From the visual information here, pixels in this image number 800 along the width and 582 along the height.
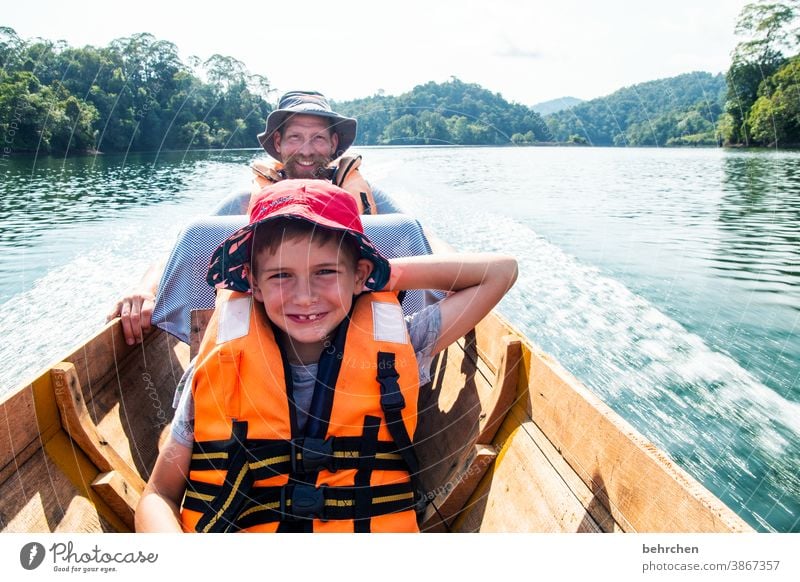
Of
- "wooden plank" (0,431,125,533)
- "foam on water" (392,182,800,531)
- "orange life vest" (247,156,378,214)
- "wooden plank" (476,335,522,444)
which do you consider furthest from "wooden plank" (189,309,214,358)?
"foam on water" (392,182,800,531)

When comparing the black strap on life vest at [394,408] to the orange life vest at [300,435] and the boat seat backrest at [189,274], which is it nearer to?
the orange life vest at [300,435]

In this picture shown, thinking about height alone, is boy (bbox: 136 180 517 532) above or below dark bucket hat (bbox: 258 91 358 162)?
below

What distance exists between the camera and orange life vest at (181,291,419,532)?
1677 mm

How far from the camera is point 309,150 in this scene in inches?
138

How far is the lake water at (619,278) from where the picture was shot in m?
3.35

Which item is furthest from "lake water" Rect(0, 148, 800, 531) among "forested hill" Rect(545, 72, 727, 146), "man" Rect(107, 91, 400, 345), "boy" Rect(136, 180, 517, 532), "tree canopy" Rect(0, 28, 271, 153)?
"boy" Rect(136, 180, 517, 532)

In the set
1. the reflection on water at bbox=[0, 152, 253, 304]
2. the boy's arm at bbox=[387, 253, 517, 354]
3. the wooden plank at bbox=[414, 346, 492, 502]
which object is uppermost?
the boy's arm at bbox=[387, 253, 517, 354]

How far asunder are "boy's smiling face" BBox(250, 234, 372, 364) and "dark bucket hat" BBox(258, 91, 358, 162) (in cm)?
183

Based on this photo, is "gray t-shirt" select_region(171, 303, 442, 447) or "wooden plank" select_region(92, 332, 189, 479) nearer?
"gray t-shirt" select_region(171, 303, 442, 447)

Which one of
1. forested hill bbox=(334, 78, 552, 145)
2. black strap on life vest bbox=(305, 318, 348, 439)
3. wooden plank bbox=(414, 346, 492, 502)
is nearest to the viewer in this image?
black strap on life vest bbox=(305, 318, 348, 439)

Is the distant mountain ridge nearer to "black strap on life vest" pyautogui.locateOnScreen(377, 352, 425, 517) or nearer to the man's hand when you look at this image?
"black strap on life vest" pyautogui.locateOnScreen(377, 352, 425, 517)

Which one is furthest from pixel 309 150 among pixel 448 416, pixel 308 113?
pixel 448 416

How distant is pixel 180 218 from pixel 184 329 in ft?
25.4

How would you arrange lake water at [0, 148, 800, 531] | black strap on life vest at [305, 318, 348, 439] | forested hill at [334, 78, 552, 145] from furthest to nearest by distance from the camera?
1. lake water at [0, 148, 800, 531]
2. forested hill at [334, 78, 552, 145]
3. black strap on life vest at [305, 318, 348, 439]
